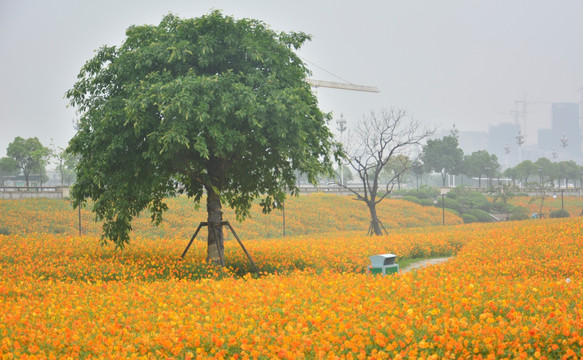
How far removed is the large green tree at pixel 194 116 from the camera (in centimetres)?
1399

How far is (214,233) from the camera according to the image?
16062 millimetres

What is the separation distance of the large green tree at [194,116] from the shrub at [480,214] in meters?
37.8

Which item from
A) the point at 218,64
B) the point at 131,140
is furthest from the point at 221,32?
the point at 131,140

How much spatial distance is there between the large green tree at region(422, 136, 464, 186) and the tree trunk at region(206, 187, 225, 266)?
221ft

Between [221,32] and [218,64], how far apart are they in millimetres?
956

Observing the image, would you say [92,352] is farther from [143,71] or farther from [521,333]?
[143,71]

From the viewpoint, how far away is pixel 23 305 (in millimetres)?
9648

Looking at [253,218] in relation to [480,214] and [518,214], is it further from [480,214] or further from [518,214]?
[518,214]

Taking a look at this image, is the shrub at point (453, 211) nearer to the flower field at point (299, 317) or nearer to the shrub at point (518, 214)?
the shrub at point (518, 214)

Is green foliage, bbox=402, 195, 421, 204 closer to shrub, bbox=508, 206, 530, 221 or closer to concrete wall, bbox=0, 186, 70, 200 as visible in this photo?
shrub, bbox=508, 206, 530, 221

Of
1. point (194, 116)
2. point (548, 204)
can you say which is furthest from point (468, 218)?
point (194, 116)

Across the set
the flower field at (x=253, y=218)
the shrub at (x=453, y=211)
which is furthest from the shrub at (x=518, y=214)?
the flower field at (x=253, y=218)

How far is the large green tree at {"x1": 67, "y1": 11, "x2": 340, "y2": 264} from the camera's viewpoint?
45.9 feet

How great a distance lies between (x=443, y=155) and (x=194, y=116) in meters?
70.7
